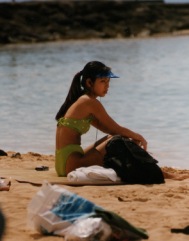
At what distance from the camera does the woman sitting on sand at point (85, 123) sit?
6816 millimetres

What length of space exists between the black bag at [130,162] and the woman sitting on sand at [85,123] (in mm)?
284

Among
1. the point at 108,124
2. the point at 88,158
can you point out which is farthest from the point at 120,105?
the point at 88,158

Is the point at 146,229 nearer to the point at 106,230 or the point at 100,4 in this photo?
the point at 106,230

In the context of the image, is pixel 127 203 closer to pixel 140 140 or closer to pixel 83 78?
pixel 140 140

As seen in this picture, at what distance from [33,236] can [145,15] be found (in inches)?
2949

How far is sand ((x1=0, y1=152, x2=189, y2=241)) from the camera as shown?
4.93m

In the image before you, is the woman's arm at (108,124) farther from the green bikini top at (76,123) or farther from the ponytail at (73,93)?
the ponytail at (73,93)

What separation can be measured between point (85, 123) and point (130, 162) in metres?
0.69

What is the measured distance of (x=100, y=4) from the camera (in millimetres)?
78188

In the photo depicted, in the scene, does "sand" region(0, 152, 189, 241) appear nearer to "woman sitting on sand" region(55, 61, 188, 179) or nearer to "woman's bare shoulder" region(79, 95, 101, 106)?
"woman sitting on sand" region(55, 61, 188, 179)

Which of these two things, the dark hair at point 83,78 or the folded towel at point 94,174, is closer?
the folded towel at point 94,174

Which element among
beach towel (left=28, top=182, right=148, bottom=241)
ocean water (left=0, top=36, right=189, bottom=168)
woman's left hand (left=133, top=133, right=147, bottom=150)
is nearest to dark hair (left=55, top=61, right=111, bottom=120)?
woman's left hand (left=133, top=133, right=147, bottom=150)

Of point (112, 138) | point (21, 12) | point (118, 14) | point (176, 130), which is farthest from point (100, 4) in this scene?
point (112, 138)

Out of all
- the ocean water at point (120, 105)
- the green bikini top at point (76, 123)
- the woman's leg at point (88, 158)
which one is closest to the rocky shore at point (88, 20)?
the ocean water at point (120, 105)
